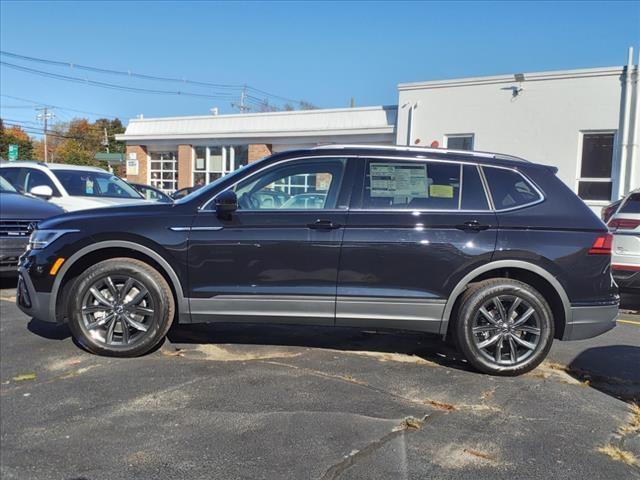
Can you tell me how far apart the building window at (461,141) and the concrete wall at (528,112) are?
153 mm

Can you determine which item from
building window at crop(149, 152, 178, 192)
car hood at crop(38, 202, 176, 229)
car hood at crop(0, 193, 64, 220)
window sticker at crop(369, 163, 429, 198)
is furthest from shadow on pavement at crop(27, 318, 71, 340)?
building window at crop(149, 152, 178, 192)

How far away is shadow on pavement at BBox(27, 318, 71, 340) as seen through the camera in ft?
17.8

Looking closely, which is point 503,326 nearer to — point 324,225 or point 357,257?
point 357,257

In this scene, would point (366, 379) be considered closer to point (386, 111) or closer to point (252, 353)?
point (252, 353)

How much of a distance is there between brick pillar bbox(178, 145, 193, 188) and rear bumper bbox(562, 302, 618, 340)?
21.6m

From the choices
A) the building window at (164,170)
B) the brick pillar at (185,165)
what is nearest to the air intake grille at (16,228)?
the brick pillar at (185,165)

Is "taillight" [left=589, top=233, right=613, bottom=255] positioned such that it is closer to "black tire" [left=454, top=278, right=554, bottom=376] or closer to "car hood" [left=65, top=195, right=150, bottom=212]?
"black tire" [left=454, top=278, right=554, bottom=376]

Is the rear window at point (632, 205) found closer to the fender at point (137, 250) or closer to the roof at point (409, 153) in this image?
the roof at point (409, 153)

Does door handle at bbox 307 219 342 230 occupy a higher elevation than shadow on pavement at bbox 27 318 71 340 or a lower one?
higher

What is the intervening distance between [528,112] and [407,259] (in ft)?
41.5

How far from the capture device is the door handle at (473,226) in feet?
14.7

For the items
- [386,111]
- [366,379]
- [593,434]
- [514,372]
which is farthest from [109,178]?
[386,111]

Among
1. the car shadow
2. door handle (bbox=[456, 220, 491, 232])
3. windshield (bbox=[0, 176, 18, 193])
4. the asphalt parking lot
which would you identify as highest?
windshield (bbox=[0, 176, 18, 193])

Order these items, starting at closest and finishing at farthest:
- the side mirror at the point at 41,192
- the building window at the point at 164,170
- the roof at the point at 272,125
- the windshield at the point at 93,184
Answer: the side mirror at the point at 41,192, the windshield at the point at 93,184, the roof at the point at 272,125, the building window at the point at 164,170
